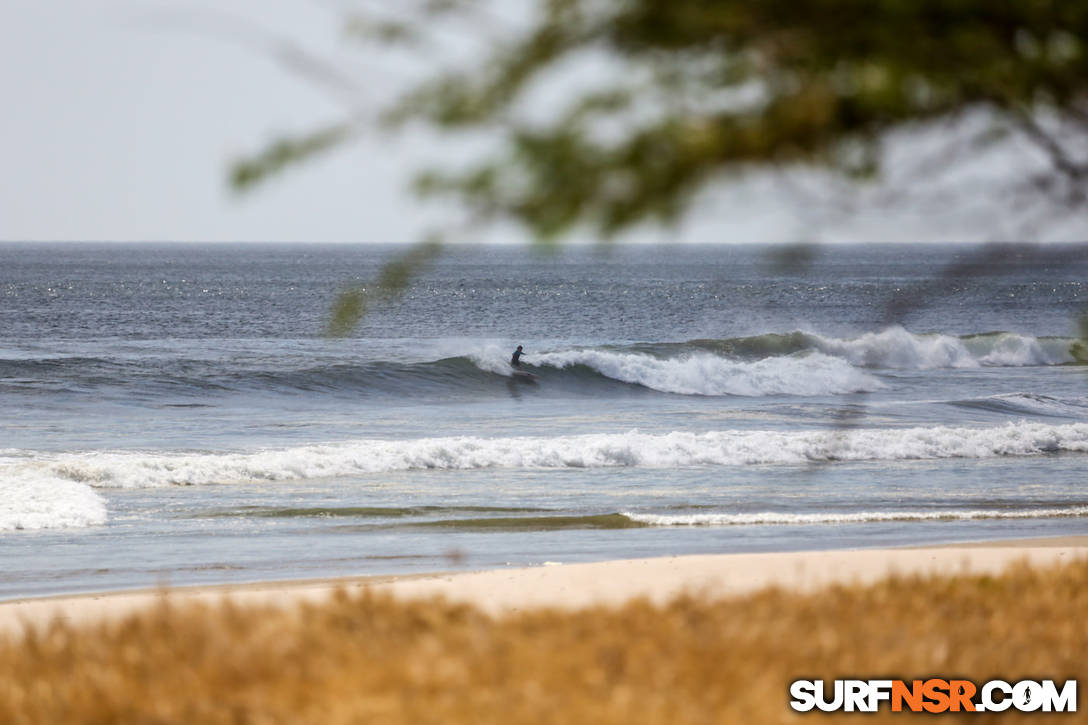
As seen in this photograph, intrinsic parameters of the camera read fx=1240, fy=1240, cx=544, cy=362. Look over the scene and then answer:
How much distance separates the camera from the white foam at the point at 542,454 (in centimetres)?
1833

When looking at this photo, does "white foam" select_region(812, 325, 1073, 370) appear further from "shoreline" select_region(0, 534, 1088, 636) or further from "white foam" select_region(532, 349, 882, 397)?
"shoreline" select_region(0, 534, 1088, 636)

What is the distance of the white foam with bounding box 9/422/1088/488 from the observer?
722 inches

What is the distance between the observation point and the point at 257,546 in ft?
43.1

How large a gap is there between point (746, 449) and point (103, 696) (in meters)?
17.9

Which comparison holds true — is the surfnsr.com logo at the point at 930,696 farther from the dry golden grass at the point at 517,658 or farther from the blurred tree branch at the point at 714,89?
the blurred tree branch at the point at 714,89

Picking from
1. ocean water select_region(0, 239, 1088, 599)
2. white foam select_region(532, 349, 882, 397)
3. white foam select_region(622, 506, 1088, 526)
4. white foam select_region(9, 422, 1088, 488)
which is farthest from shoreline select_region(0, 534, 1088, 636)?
white foam select_region(532, 349, 882, 397)

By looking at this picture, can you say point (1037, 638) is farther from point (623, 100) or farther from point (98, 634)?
point (98, 634)

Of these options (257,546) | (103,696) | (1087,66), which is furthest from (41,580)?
(1087,66)

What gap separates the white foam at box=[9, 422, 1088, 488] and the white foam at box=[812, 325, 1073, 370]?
59.3 feet

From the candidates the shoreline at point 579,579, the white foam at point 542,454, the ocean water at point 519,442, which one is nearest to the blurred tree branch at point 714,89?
the ocean water at point 519,442

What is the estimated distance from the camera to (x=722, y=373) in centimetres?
3675

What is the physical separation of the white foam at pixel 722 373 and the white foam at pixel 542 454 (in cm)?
1191

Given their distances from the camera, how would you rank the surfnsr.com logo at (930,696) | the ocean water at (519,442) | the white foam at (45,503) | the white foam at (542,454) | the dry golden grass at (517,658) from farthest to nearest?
1. the white foam at (542,454)
2. the white foam at (45,503)
3. the ocean water at (519,442)
4. the surfnsr.com logo at (930,696)
5. the dry golden grass at (517,658)

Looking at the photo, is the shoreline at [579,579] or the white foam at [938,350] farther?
the white foam at [938,350]
